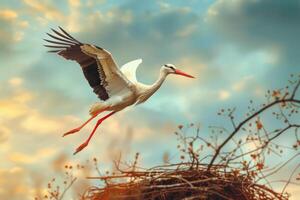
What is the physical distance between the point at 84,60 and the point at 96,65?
0.55 feet

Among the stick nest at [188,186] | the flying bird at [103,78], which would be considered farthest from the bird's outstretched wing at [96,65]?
the stick nest at [188,186]

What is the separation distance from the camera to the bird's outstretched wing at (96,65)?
25.2ft

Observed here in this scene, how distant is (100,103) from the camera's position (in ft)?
25.4

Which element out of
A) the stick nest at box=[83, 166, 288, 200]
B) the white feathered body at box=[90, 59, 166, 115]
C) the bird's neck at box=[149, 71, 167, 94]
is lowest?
the stick nest at box=[83, 166, 288, 200]

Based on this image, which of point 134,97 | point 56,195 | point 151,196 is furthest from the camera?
point 134,97

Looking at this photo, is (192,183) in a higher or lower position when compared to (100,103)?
lower

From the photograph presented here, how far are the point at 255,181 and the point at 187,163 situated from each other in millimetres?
541

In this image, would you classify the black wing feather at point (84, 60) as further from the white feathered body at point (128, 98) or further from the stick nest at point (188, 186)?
the stick nest at point (188, 186)

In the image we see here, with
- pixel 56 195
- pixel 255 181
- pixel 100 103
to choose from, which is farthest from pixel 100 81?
pixel 255 181

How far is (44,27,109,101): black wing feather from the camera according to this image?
7.69 meters

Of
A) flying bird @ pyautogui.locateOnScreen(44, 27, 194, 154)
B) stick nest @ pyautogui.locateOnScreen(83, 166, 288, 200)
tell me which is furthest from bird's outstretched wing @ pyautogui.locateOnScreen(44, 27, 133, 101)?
stick nest @ pyautogui.locateOnScreen(83, 166, 288, 200)

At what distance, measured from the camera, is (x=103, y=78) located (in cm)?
786

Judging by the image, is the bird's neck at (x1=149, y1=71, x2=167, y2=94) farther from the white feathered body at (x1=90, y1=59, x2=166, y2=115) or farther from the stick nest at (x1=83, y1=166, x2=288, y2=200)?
the stick nest at (x1=83, y1=166, x2=288, y2=200)

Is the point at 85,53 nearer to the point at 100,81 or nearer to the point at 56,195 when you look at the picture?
the point at 100,81
